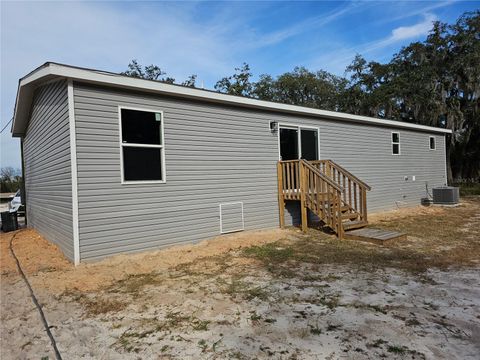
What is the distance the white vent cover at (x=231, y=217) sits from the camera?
7.03 meters

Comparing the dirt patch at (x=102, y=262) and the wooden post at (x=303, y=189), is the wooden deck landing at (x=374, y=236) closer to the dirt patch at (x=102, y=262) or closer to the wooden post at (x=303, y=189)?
the wooden post at (x=303, y=189)

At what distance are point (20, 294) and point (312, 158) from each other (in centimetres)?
717

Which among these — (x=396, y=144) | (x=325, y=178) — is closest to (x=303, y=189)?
(x=325, y=178)

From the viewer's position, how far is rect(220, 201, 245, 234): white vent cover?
7.03 meters

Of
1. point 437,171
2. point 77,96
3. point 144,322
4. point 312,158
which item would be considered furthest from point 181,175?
point 437,171

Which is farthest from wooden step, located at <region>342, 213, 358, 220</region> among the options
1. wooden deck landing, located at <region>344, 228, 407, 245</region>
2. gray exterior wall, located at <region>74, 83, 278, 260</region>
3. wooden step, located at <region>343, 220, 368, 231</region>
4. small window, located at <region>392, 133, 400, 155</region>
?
small window, located at <region>392, 133, 400, 155</region>

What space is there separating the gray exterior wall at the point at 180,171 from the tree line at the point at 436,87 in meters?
12.8

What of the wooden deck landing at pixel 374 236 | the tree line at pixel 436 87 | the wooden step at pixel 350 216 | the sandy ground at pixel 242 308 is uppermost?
the tree line at pixel 436 87

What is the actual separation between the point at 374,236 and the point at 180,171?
13.2ft

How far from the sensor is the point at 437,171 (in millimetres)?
14227

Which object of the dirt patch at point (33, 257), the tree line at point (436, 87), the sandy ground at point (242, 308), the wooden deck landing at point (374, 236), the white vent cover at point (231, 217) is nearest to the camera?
the sandy ground at point (242, 308)

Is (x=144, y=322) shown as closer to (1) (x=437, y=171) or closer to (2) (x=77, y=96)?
(2) (x=77, y=96)

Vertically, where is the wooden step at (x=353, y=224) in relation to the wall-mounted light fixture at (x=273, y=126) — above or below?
below

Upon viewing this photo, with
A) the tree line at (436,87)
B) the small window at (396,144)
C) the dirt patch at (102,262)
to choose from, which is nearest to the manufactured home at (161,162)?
the dirt patch at (102,262)
